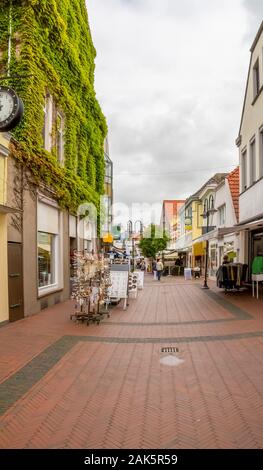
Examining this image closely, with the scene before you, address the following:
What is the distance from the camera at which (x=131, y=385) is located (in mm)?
5211

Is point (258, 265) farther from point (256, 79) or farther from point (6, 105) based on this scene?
point (6, 105)

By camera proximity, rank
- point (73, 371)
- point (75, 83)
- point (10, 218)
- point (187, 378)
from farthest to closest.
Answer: point (75, 83) → point (10, 218) → point (73, 371) → point (187, 378)

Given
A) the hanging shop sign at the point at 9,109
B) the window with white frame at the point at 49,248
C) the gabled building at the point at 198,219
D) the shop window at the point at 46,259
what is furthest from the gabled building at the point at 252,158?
the gabled building at the point at 198,219

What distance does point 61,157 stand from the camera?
15.4 m

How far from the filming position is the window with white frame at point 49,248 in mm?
12531

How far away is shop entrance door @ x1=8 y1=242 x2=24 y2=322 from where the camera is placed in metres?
9.80

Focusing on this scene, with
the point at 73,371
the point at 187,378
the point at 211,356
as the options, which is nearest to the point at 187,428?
the point at 187,378

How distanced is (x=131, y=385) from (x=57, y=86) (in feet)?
38.3

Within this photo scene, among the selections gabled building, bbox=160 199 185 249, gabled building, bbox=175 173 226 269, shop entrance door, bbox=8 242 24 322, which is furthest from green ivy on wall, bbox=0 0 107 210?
gabled building, bbox=160 199 185 249

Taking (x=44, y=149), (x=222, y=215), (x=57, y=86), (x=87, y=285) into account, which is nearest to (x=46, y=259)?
(x=44, y=149)

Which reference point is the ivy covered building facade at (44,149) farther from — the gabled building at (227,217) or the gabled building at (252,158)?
the gabled building at (252,158)

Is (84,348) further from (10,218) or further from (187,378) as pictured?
(10,218)

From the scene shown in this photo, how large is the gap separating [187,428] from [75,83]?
1551 centimetres

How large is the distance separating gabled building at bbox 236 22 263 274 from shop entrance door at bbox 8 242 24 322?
816 centimetres
